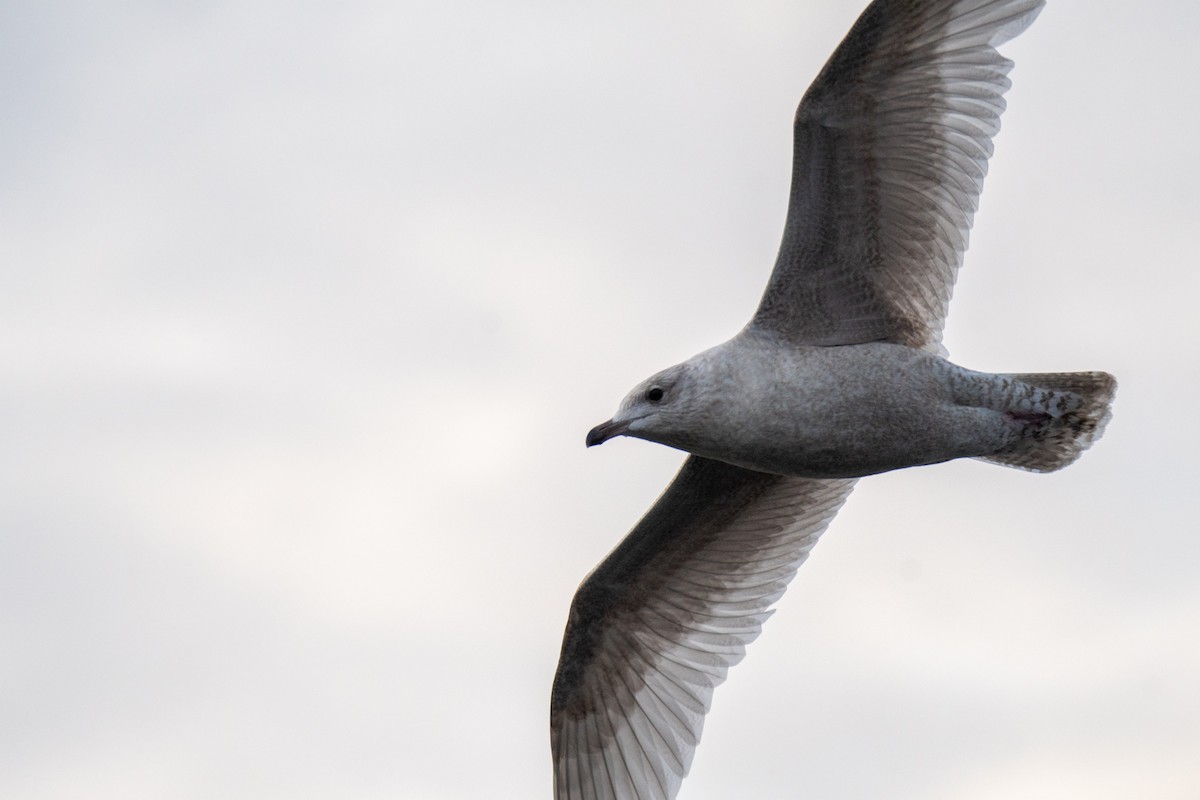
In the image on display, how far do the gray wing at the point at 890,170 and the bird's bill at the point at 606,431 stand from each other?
128 cm

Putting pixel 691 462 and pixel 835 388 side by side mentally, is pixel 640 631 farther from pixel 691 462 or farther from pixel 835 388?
pixel 835 388

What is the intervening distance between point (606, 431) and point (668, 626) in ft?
8.76

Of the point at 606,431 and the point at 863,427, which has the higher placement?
the point at 863,427

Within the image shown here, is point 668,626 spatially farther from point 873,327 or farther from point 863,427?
point 873,327

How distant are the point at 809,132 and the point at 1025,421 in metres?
2.50

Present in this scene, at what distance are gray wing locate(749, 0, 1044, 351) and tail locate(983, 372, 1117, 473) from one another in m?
0.83

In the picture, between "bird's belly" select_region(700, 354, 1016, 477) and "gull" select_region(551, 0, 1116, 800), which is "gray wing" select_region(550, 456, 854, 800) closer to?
"gull" select_region(551, 0, 1116, 800)

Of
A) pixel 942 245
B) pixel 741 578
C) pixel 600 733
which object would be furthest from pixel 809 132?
pixel 600 733

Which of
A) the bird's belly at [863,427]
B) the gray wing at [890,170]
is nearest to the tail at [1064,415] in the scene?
the bird's belly at [863,427]

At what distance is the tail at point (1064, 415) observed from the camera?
39.2ft

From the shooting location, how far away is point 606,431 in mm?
11258

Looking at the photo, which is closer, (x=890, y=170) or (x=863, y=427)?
(x=863, y=427)

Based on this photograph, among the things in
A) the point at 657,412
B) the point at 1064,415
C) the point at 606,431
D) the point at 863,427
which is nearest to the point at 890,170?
the point at 863,427

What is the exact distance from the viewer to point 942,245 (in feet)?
39.8
